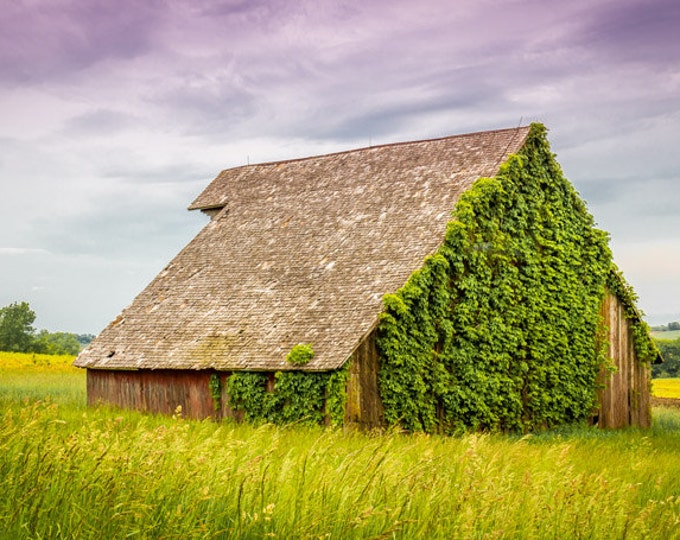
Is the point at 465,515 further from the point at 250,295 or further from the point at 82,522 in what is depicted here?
the point at 250,295

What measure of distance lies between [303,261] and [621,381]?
11.5 metres

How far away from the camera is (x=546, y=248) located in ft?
80.4

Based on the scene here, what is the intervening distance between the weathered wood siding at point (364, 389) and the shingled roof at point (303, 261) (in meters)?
0.52

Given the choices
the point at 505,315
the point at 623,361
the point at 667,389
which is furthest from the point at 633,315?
the point at 667,389

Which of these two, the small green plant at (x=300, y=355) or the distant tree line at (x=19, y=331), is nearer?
the small green plant at (x=300, y=355)

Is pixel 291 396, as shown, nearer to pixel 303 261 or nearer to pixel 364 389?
pixel 364 389

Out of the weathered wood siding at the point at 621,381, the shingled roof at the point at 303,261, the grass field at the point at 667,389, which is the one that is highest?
the shingled roof at the point at 303,261

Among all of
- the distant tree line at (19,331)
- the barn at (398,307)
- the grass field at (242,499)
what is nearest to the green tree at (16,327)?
the distant tree line at (19,331)

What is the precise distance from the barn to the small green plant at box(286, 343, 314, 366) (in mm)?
46

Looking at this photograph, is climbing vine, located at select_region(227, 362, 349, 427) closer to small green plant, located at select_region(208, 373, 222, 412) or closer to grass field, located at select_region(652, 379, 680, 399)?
small green plant, located at select_region(208, 373, 222, 412)

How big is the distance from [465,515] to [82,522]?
2.84m

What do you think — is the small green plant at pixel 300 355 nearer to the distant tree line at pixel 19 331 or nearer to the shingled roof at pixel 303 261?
the shingled roof at pixel 303 261

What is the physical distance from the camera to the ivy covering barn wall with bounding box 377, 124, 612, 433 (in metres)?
19.7

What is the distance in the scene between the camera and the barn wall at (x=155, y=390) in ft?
70.0
